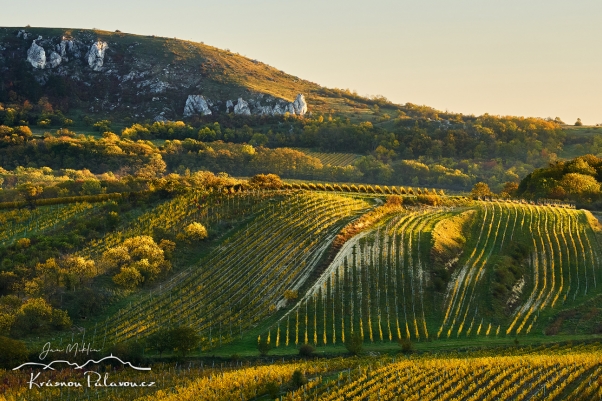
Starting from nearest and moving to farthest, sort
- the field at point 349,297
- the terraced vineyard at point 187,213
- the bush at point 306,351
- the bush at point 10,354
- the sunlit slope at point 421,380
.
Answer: the sunlit slope at point 421,380 < the field at point 349,297 < the bush at point 10,354 < the bush at point 306,351 < the terraced vineyard at point 187,213

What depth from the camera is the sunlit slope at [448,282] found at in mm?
58625

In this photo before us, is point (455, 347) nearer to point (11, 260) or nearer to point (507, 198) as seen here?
point (11, 260)

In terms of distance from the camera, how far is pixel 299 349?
53.7m

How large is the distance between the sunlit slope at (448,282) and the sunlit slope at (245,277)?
3.30 metres

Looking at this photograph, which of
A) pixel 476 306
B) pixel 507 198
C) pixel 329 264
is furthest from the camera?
pixel 507 198

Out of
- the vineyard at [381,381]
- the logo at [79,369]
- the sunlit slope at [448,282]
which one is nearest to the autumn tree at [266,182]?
the sunlit slope at [448,282]

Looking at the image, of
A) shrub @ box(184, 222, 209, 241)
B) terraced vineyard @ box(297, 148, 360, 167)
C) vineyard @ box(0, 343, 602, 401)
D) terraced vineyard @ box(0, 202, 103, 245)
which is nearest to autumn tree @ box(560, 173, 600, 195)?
shrub @ box(184, 222, 209, 241)

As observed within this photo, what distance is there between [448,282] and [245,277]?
716 inches

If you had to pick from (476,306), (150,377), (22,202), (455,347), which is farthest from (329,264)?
(22,202)

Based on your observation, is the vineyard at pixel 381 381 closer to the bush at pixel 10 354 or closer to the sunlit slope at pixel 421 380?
the sunlit slope at pixel 421 380

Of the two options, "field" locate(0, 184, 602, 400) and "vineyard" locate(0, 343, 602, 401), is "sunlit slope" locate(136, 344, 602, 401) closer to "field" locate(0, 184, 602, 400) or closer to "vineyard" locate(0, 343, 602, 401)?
"vineyard" locate(0, 343, 602, 401)

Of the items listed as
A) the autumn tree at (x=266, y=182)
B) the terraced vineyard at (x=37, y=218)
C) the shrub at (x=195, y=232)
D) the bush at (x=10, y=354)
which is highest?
the autumn tree at (x=266, y=182)

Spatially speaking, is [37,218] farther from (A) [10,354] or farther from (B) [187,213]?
(A) [10,354]

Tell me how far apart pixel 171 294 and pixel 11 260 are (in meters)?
17.6
